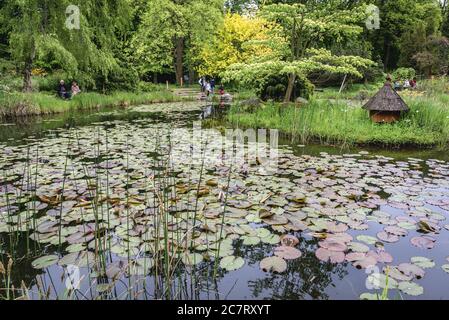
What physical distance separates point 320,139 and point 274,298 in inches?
196

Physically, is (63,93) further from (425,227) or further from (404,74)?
(404,74)

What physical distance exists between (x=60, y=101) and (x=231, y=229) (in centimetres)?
1110

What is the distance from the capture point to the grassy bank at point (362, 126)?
6.51 m

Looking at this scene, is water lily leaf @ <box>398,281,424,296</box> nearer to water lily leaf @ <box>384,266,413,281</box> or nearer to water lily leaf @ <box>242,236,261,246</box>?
water lily leaf @ <box>384,266,413,281</box>

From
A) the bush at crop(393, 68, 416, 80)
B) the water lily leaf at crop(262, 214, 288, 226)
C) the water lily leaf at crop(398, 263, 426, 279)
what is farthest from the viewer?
the bush at crop(393, 68, 416, 80)

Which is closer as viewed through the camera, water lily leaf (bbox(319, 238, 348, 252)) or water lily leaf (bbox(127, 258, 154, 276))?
water lily leaf (bbox(127, 258, 154, 276))

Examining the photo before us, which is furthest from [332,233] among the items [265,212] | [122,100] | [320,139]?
[122,100]

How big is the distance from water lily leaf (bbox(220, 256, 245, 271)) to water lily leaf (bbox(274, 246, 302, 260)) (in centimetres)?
31

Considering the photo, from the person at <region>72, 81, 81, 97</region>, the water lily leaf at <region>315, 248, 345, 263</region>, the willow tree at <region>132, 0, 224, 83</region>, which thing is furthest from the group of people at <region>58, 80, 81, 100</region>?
the water lily leaf at <region>315, 248, 345, 263</region>

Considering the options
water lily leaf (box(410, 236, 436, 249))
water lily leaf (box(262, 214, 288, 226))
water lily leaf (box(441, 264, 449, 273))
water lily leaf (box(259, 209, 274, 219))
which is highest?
water lily leaf (box(259, 209, 274, 219))

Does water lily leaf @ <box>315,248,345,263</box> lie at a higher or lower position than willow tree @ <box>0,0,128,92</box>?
lower

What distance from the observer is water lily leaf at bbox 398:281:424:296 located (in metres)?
2.15

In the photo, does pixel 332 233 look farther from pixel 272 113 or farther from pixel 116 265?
pixel 272 113

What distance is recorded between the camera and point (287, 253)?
8.54 feet
